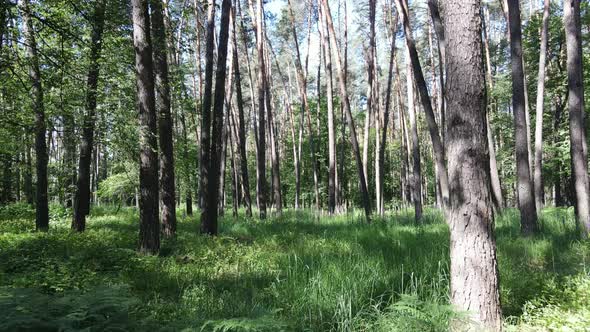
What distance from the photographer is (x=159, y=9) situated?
8.28 metres

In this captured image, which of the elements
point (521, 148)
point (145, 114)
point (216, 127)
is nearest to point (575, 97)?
point (521, 148)

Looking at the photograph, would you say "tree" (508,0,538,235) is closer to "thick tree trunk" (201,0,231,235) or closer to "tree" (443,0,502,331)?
"tree" (443,0,502,331)

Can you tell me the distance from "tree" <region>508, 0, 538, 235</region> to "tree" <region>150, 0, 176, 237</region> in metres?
8.09

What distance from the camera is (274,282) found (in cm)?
468

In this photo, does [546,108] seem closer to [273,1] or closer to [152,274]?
[273,1]

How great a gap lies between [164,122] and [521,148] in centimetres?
838

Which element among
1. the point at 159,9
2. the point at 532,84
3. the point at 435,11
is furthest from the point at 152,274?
the point at 532,84

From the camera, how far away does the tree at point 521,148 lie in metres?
7.82

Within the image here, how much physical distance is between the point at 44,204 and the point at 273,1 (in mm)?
13109

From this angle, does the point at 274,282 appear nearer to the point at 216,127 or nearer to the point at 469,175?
the point at 469,175

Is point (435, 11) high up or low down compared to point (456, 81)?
up

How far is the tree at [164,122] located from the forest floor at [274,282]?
28.2 inches

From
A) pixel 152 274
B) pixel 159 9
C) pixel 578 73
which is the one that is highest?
pixel 159 9

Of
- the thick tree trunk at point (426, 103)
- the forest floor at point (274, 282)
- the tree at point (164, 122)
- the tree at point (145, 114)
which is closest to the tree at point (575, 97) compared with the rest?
the forest floor at point (274, 282)
